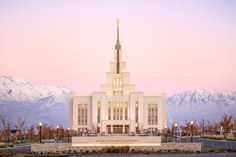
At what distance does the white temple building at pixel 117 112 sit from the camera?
102 m

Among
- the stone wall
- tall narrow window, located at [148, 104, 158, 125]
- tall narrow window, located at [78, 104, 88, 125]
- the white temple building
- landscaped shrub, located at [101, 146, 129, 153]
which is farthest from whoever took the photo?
tall narrow window, located at [78, 104, 88, 125]

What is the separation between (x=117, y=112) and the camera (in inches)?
4097

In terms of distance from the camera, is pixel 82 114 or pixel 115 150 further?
pixel 82 114

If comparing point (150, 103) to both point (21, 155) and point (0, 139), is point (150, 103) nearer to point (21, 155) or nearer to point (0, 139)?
point (0, 139)

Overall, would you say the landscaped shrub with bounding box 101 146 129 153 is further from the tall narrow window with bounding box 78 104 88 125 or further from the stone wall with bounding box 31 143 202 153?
the tall narrow window with bounding box 78 104 88 125

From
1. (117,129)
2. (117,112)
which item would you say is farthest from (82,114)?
(117,129)

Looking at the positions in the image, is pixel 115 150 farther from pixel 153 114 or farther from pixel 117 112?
pixel 153 114

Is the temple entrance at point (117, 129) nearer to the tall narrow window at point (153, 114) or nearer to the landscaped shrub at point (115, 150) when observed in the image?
the tall narrow window at point (153, 114)

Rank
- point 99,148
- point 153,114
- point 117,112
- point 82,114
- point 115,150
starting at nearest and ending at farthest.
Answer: point 115,150 → point 99,148 → point 117,112 → point 153,114 → point 82,114

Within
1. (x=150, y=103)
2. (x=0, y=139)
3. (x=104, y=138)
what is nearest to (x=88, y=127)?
(x=150, y=103)

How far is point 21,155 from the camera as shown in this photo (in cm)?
4266

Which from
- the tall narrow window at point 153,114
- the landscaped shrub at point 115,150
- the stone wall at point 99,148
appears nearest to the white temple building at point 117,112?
the tall narrow window at point 153,114

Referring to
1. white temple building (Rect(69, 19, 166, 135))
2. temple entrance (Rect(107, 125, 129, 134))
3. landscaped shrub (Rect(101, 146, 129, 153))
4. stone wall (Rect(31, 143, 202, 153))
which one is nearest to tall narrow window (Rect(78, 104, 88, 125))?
white temple building (Rect(69, 19, 166, 135))

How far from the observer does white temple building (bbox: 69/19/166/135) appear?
10175cm
